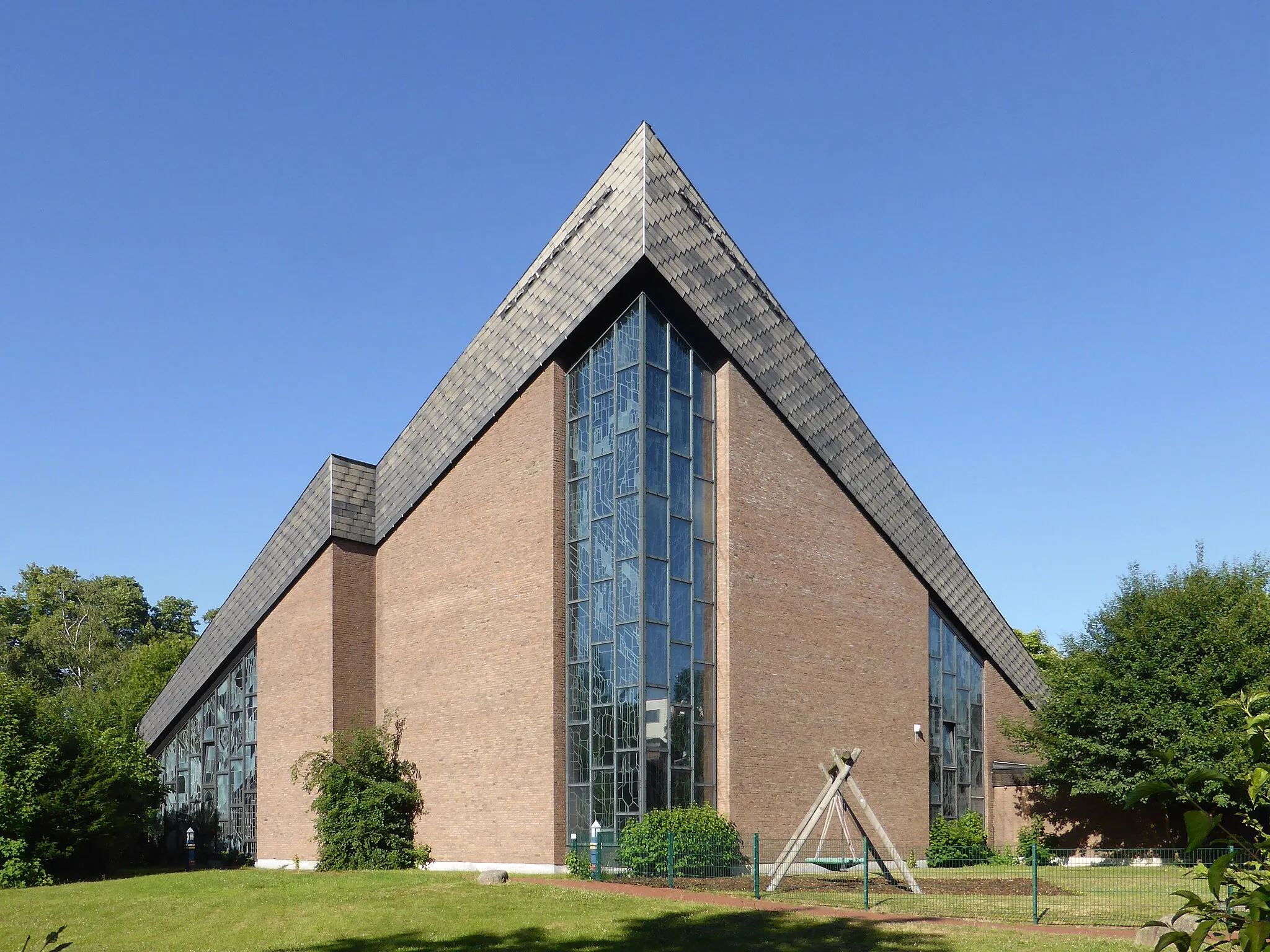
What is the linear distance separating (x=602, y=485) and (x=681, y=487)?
2023 millimetres

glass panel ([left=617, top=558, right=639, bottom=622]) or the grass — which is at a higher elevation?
glass panel ([left=617, top=558, right=639, bottom=622])

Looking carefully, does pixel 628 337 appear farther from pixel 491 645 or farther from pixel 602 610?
pixel 491 645

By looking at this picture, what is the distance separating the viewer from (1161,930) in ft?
57.3

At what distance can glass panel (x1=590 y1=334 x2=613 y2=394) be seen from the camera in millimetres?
31500

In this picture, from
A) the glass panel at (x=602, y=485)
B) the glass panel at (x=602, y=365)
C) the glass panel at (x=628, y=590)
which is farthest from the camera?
the glass panel at (x=602, y=365)

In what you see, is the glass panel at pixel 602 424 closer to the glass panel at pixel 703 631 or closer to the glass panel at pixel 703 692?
the glass panel at pixel 703 631

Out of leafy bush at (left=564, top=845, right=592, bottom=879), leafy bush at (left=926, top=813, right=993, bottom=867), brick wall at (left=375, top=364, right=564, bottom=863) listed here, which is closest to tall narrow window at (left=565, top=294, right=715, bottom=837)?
brick wall at (left=375, top=364, right=564, bottom=863)

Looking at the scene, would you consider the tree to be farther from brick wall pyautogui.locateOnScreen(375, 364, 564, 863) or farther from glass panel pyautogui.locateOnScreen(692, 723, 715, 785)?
brick wall pyautogui.locateOnScreen(375, 364, 564, 863)

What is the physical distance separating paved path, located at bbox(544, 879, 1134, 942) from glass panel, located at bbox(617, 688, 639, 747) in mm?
3364

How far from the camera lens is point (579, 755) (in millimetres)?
30047

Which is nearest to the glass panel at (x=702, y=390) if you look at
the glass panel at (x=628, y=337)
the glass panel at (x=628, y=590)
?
the glass panel at (x=628, y=337)

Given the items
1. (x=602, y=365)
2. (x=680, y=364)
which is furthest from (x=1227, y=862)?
(x=680, y=364)

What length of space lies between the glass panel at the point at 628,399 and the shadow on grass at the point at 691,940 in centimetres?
1311

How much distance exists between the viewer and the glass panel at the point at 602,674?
29.8 m
